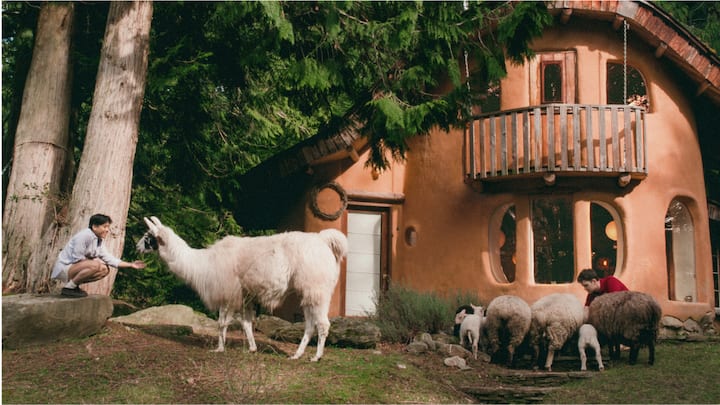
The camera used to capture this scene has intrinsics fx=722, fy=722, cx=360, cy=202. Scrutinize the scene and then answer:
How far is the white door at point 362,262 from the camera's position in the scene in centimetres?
1611

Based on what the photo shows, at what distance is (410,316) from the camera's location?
12.9 meters

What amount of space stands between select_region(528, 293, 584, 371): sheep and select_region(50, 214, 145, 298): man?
577 centimetres

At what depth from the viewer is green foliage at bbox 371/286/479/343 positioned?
41.0ft

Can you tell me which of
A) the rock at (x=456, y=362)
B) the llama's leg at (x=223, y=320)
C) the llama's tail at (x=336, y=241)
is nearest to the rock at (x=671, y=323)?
the rock at (x=456, y=362)

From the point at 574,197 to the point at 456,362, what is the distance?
17.8ft

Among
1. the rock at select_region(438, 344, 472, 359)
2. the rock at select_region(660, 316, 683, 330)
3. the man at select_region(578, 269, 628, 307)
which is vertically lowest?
the rock at select_region(438, 344, 472, 359)

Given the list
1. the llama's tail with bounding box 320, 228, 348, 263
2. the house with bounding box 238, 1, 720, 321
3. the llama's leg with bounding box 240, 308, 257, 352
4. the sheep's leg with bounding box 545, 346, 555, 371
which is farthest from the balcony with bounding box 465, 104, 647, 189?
the llama's leg with bounding box 240, 308, 257, 352

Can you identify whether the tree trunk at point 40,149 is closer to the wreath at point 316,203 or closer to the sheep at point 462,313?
the wreath at point 316,203

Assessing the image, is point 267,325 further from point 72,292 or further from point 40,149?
point 40,149

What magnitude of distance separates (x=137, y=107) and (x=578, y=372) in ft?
23.7

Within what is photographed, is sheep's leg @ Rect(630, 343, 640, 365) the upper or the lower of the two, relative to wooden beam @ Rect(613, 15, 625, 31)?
lower

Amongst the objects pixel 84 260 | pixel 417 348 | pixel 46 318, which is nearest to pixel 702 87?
pixel 417 348

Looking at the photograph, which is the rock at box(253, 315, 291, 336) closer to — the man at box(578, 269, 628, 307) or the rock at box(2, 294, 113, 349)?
the rock at box(2, 294, 113, 349)

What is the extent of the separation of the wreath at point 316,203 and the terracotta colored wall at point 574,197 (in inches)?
6.1
